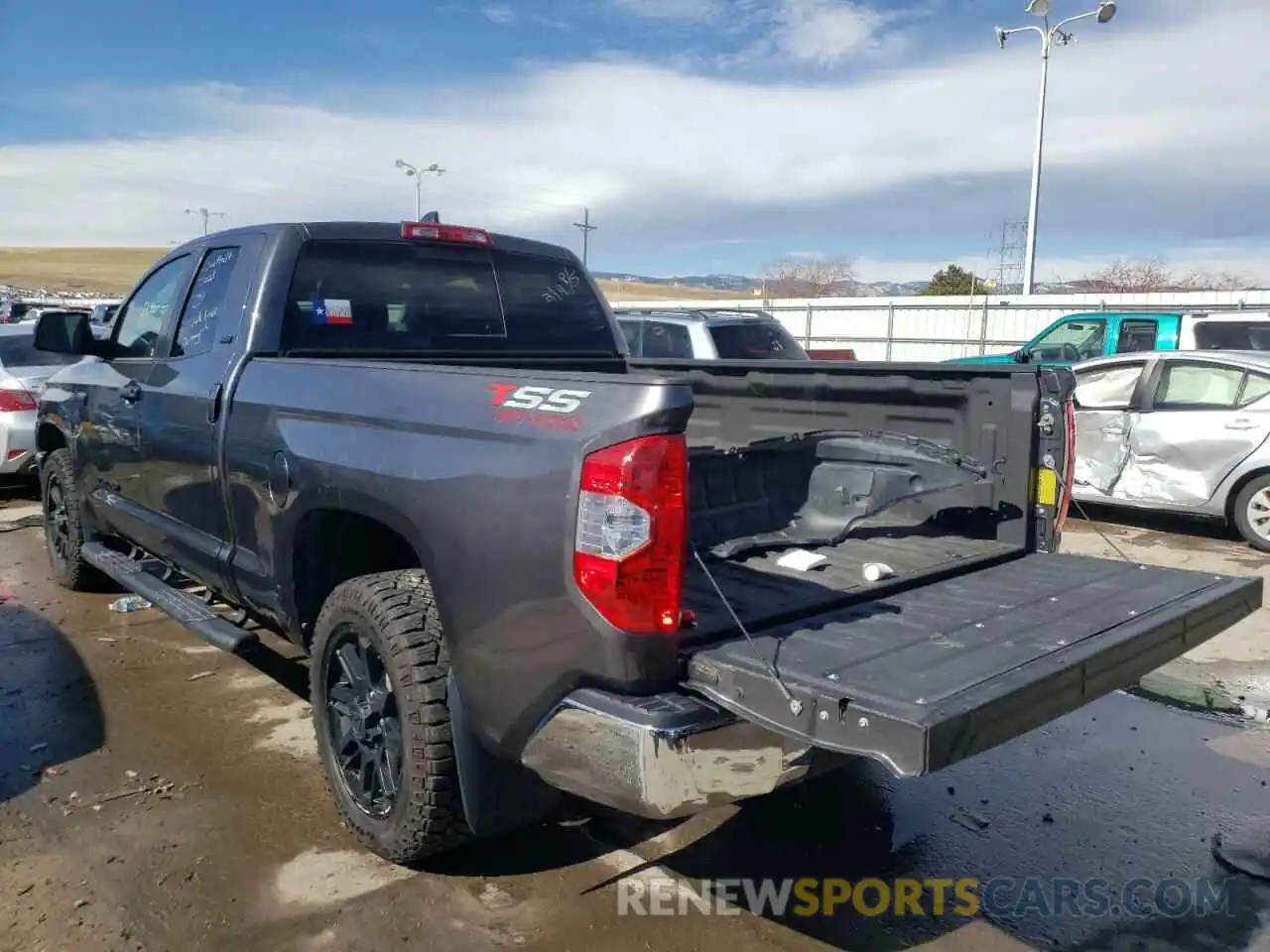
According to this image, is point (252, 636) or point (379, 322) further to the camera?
point (379, 322)

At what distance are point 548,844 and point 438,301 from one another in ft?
7.44

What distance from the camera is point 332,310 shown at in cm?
416

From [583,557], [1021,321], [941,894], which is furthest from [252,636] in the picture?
[1021,321]

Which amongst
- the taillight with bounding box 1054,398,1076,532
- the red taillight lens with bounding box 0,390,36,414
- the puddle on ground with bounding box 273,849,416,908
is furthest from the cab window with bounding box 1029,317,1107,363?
the puddle on ground with bounding box 273,849,416,908

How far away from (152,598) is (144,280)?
180cm

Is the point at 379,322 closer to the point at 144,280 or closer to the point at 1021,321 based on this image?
the point at 144,280

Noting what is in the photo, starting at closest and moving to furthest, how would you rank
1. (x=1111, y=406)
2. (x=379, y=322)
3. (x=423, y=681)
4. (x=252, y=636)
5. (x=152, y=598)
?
(x=423, y=681), (x=252, y=636), (x=379, y=322), (x=152, y=598), (x=1111, y=406)

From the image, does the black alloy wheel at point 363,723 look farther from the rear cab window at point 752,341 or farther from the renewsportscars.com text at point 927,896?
the rear cab window at point 752,341

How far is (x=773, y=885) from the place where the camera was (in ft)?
10.9

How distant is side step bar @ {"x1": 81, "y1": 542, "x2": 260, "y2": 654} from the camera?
3.97 meters

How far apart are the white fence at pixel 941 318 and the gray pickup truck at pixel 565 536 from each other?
695 inches

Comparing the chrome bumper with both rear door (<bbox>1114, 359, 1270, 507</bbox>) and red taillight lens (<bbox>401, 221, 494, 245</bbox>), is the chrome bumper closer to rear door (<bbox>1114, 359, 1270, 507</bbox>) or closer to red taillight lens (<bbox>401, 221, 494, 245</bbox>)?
red taillight lens (<bbox>401, 221, 494, 245</bbox>)

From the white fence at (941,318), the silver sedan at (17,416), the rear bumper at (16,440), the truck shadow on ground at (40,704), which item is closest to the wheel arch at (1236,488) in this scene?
the truck shadow on ground at (40,704)

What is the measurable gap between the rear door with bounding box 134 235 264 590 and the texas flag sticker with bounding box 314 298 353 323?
0.28 meters
